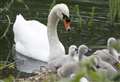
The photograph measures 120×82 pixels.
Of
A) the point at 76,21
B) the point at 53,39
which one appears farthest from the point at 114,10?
the point at 53,39

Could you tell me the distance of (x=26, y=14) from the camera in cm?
1140

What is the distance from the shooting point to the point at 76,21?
10555mm

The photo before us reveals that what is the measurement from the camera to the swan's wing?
9359 mm

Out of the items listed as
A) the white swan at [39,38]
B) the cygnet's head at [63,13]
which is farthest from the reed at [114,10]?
the cygnet's head at [63,13]

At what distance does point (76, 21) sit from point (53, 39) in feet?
6.20

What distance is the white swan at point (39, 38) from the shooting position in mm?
8484

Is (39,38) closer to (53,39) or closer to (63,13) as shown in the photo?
(53,39)

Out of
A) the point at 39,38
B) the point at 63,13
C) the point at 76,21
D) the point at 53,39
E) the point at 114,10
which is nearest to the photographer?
the point at 63,13

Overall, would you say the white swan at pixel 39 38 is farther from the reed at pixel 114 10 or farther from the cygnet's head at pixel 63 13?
the reed at pixel 114 10

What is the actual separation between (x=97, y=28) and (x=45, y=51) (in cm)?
161

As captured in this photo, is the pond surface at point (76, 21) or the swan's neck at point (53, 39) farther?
the pond surface at point (76, 21)

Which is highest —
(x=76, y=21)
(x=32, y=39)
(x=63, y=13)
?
(x=63, y=13)

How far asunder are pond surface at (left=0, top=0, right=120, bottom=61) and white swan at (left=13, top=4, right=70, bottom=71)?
258 millimetres

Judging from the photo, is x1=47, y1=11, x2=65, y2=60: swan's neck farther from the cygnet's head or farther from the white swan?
the cygnet's head
